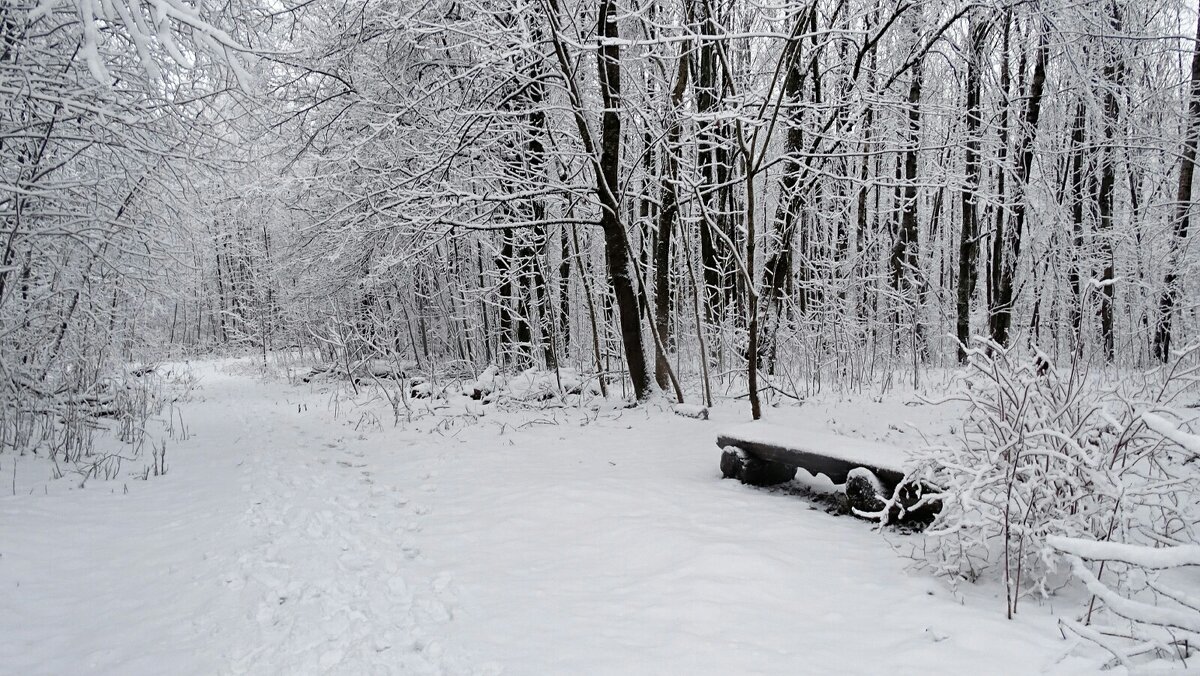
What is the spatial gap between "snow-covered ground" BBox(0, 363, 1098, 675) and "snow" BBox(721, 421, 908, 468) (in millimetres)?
471

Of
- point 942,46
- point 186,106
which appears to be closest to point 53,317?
point 186,106

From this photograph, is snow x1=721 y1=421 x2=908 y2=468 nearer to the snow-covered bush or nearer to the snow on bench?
the snow on bench

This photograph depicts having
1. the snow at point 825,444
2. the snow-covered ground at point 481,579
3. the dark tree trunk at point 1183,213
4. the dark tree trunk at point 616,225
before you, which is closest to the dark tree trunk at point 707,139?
the dark tree trunk at point 616,225

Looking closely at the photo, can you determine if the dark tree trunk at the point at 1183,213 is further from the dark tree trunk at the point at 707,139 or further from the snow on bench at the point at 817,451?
the dark tree trunk at the point at 707,139

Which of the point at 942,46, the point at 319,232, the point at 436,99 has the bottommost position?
the point at 319,232

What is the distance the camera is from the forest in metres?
3.41

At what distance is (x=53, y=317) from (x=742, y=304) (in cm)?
985

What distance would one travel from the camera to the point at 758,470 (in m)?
5.73

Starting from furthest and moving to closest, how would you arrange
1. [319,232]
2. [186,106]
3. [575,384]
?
[319,232], [575,384], [186,106]

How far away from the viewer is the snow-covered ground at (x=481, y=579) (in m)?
3.00

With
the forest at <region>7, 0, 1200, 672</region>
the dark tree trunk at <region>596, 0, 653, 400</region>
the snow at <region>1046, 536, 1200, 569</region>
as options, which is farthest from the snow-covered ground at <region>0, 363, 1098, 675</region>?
the dark tree trunk at <region>596, 0, 653, 400</region>

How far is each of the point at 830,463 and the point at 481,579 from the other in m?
2.82

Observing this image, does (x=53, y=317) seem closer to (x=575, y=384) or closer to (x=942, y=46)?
(x=575, y=384)

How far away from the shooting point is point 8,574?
3.99 metres
